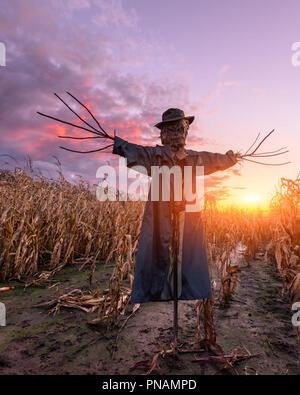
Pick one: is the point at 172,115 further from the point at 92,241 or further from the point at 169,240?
the point at 92,241

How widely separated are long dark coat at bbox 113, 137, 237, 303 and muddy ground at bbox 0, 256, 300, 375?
0.41 metres

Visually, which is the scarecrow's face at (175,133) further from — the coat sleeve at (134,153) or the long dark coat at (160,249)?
the coat sleeve at (134,153)

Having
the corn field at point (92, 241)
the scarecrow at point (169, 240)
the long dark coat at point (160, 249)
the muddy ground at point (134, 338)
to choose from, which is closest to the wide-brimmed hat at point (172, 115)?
the scarecrow at point (169, 240)

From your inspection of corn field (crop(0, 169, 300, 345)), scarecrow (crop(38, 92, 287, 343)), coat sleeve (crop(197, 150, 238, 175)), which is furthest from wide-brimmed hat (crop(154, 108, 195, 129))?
corn field (crop(0, 169, 300, 345))

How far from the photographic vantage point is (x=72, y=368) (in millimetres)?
1659

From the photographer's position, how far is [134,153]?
81.0 inches

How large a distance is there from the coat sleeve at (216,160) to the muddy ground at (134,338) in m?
1.60

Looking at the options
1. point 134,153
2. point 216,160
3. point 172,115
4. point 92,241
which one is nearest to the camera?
point 134,153

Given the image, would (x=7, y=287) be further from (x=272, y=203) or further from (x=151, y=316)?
(x=272, y=203)

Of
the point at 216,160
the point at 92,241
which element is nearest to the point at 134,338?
the point at 216,160

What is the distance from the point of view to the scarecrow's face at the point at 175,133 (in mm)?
2189

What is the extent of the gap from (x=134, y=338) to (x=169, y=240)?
3.03 ft
